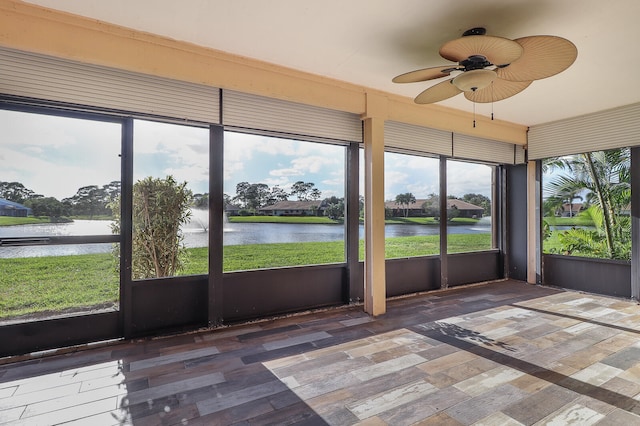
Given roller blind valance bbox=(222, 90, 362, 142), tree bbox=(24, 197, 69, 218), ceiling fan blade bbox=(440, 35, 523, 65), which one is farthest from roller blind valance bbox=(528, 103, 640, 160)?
tree bbox=(24, 197, 69, 218)

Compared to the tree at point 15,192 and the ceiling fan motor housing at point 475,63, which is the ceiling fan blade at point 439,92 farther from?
the tree at point 15,192

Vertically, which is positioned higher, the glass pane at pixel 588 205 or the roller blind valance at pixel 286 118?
the roller blind valance at pixel 286 118

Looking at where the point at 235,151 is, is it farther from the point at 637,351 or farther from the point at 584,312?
the point at 584,312

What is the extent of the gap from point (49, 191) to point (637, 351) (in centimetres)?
573

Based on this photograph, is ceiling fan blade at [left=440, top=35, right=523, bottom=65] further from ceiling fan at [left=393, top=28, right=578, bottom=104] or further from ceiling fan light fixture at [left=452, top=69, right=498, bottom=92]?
ceiling fan light fixture at [left=452, top=69, right=498, bottom=92]

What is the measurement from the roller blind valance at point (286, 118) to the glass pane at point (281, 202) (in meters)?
0.22

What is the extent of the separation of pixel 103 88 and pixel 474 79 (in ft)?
10.9

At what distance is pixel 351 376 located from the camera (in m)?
2.64

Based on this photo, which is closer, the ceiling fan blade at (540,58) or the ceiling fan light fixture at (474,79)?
the ceiling fan blade at (540,58)

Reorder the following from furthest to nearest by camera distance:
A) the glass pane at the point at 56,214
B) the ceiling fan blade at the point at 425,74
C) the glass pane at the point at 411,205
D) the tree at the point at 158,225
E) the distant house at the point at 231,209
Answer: the glass pane at the point at 411,205
the distant house at the point at 231,209
the tree at the point at 158,225
the glass pane at the point at 56,214
the ceiling fan blade at the point at 425,74

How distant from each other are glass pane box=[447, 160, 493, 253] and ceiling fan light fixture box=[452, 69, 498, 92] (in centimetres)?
315

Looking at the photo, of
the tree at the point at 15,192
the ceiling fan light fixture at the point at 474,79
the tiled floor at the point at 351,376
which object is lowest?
the tiled floor at the point at 351,376

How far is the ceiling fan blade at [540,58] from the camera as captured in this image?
2.13 m

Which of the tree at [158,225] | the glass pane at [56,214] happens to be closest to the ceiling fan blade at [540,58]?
the tree at [158,225]
